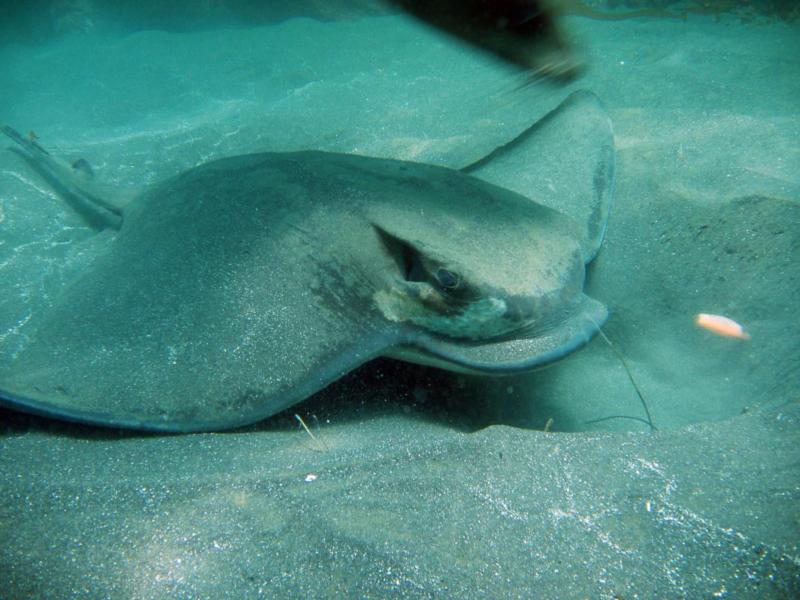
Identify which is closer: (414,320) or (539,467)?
(539,467)

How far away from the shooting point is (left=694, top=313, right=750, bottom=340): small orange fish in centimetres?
322

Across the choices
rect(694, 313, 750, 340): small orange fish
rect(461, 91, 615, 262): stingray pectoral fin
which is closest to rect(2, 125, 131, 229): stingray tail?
rect(461, 91, 615, 262): stingray pectoral fin

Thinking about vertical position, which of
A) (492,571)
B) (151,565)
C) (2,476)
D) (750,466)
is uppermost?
(2,476)

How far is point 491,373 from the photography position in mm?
2316

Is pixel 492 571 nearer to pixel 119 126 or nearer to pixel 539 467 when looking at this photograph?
pixel 539 467

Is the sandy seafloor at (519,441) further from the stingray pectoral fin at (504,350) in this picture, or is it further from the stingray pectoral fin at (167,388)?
the stingray pectoral fin at (504,350)

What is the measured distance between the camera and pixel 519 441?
7.02 ft

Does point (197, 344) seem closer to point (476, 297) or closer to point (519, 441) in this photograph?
point (476, 297)

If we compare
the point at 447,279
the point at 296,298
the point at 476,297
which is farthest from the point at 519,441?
the point at 296,298

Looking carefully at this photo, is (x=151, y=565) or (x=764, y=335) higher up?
(x=151, y=565)

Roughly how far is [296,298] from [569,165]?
3.15 metres

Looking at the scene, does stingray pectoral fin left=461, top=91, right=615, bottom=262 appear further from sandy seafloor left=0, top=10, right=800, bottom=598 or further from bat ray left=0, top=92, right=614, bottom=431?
bat ray left=0, top=92, right=614, bottom=431

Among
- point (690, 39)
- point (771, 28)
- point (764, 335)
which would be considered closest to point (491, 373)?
point (764, 335)

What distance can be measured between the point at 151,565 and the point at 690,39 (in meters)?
11.4
